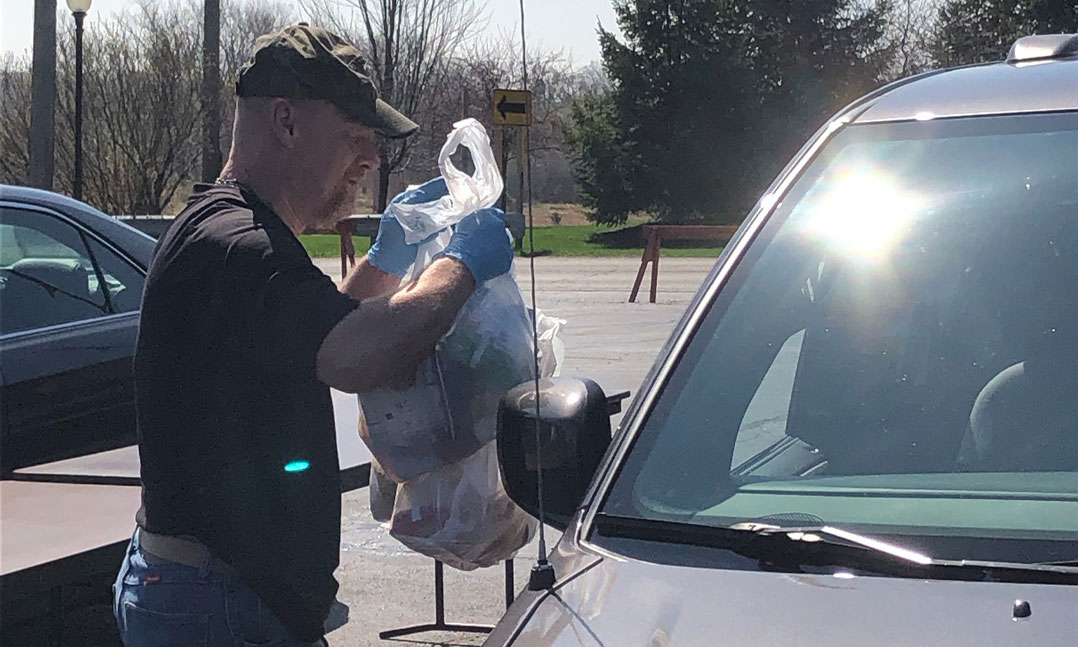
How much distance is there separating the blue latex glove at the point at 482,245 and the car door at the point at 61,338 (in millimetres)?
2224

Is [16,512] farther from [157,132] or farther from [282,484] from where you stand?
[157,132]

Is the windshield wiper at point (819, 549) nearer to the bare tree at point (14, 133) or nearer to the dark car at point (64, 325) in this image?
the dark car at point (64, 325)

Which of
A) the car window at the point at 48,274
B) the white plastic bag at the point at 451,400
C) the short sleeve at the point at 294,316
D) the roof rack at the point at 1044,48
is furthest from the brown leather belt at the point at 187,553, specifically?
the car window at the point at 48,274

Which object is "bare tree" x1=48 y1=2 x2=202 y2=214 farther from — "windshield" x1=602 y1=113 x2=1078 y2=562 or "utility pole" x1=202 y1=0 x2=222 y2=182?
"windshield" x1=602 y1=113 x2=1078 y2=562

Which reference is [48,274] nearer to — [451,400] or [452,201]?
[452,201]

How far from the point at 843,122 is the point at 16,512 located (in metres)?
2.45

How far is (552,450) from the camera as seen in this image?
224cm

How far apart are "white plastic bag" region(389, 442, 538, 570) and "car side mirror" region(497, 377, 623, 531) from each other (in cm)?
78

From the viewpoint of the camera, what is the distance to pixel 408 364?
8.35 feet

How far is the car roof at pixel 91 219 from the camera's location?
5008 millimetres

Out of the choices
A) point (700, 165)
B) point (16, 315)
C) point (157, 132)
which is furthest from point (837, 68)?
point (16, 315)

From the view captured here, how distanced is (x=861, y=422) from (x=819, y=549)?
41 centimetres

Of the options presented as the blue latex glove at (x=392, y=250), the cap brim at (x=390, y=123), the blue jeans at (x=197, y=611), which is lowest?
the blue jeans at (x=197, y=611)

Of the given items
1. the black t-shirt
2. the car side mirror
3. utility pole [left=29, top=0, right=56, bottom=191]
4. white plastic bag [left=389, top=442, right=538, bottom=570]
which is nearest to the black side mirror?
the car side mirror
